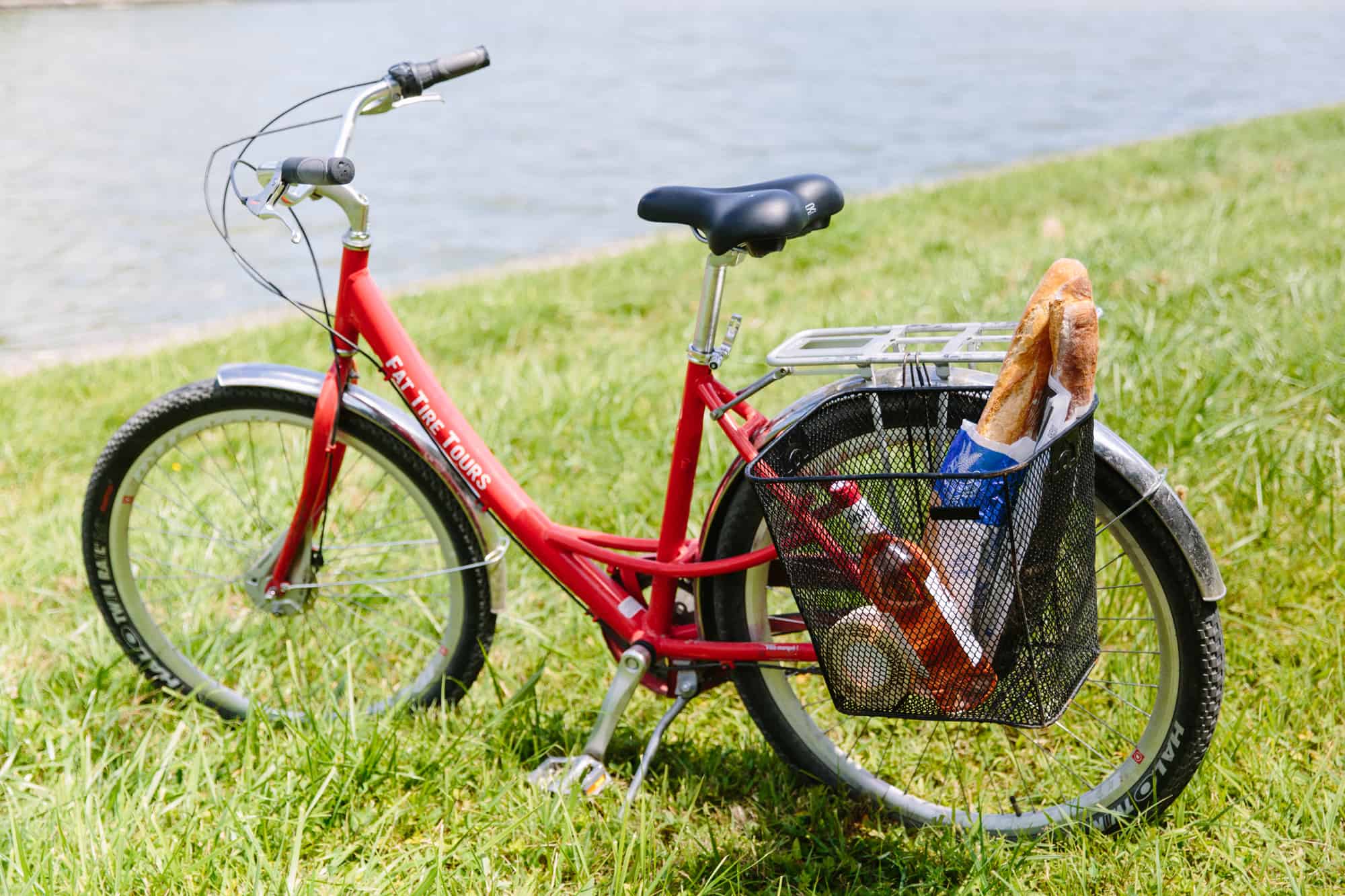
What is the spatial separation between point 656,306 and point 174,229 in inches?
201

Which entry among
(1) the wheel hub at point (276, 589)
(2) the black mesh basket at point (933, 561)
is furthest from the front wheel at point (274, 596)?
(2) the black mesh basket at point (933, 561)

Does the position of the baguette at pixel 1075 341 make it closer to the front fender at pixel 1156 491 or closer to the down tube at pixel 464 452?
the front fender at pixel 1156 491

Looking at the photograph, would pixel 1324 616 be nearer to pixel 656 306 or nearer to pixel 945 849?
pixel 945 849

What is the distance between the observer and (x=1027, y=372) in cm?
167

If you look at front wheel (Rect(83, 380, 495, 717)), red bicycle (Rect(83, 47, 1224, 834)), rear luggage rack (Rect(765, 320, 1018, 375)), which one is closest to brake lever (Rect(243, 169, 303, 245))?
red bicycle (Rect(83, 47, 1224, 834))

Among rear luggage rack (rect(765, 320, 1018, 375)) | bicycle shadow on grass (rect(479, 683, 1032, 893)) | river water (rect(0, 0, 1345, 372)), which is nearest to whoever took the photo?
rear luggage rack (rect(765, 320, 1018, 375))

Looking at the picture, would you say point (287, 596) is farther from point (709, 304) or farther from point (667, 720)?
point (709, 304)

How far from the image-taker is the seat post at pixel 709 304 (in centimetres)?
188

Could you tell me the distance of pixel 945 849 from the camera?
6.66 ft

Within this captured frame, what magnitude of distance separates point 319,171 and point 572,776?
4.04ft

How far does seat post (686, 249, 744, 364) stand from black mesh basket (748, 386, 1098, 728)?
0.23 meters

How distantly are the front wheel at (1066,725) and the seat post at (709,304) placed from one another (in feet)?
0.83

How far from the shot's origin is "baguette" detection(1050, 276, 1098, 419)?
5.32ft

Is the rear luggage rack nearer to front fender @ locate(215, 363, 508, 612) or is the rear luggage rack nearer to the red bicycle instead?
the red bicycle
